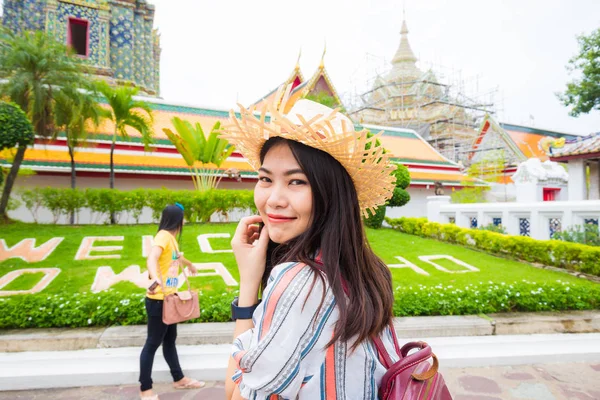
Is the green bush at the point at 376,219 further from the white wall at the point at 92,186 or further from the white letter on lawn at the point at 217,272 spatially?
the white letter on lawn at the point at 217,272

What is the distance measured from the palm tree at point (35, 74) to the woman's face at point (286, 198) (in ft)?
30.4

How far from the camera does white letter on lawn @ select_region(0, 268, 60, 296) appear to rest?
491 centimetres

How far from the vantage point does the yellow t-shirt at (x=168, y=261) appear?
2984 mm

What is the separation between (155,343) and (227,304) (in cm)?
146

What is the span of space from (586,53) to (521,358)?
1307 centimetres

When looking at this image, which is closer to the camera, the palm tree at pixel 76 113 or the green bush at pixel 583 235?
the green bush at pixel 583 235

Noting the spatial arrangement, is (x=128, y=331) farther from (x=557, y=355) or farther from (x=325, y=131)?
(x=557, y=355)

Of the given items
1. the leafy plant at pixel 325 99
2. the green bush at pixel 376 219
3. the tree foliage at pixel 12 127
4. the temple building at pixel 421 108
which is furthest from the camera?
the temple building at pixel 421 108

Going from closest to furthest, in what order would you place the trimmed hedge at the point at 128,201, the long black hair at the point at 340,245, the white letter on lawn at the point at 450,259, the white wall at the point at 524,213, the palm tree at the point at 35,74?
the long black hair at the point at 340,245, the white letter on lawn at the point at 450,259, the white wall at the point at 524,213, the palm tree at the point at 35,74, the trimmed hedge at the point at 128,201

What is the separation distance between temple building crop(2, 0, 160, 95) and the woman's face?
16184 millimetres

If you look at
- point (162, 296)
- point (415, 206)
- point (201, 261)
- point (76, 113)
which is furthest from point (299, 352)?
point (415, 206)

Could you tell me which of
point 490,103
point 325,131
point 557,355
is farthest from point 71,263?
point 490,103

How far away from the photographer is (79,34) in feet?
56.0

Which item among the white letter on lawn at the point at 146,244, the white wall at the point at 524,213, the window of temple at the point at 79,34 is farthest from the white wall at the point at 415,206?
the window of temple at the point at 79,34
